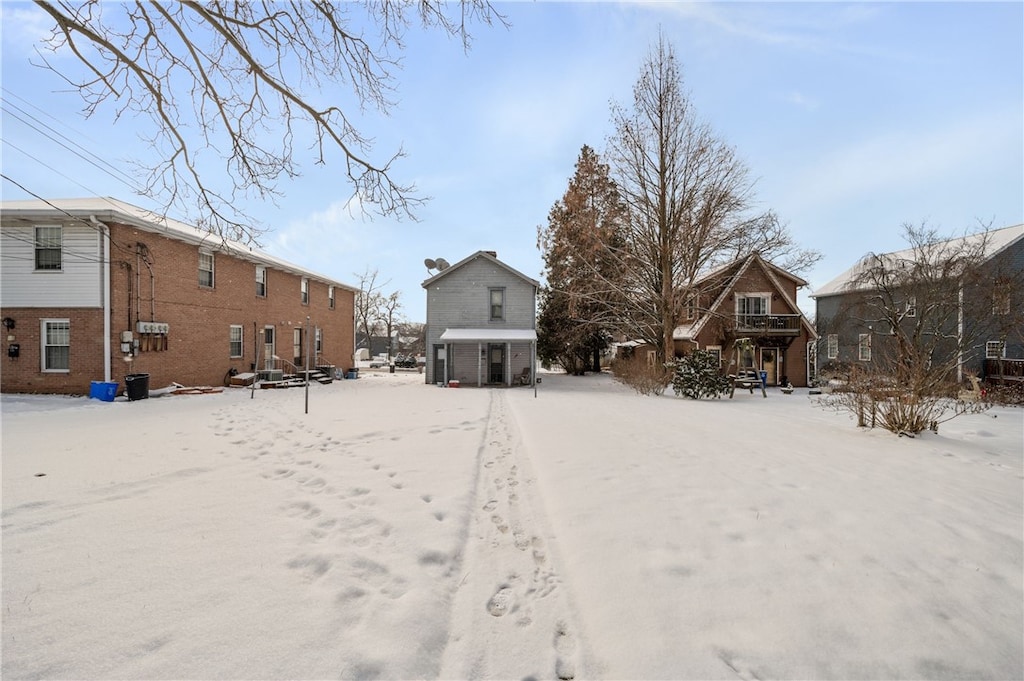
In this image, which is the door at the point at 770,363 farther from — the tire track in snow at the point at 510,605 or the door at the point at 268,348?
the door at the point at 268,348

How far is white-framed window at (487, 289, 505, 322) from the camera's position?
77.7ft

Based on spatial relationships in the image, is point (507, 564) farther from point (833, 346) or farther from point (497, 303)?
point (833, 346)

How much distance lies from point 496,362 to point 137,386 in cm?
1492

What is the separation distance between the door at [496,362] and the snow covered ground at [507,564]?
55.3ft

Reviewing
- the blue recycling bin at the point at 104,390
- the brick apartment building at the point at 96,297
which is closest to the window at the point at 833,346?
the brick apartment building at the point at 96,297

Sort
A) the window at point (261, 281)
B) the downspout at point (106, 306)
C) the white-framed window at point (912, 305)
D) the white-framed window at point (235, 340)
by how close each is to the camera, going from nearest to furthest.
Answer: the downspout at point (106, 306), the white-framed window at point (912, 305), the white-framed window at point (235, 340), the window at point (261, 281)

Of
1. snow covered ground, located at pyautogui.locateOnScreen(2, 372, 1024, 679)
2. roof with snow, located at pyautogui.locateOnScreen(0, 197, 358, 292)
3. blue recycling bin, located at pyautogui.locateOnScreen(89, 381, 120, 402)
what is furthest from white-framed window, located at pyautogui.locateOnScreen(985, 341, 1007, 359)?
blue recycling bin, located at pyautogui.locateOnScreen(89, 381, 120, 402)

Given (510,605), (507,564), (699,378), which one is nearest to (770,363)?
(699,378)

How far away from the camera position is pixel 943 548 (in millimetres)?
3525

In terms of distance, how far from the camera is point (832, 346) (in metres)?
27.7

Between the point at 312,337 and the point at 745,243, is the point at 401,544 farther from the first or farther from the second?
Answer: the point at 312,337

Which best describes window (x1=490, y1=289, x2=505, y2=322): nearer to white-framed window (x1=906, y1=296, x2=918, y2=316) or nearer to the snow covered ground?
the snow covered ground

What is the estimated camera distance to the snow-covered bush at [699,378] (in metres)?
16.1

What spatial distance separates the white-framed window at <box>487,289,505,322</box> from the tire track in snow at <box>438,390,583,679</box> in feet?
62.8
